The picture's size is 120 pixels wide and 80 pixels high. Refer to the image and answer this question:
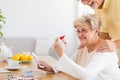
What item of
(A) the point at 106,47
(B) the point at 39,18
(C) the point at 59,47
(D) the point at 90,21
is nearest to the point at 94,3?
(D) the point at 90,21

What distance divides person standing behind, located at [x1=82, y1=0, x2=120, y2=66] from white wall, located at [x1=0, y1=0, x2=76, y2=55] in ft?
7.48

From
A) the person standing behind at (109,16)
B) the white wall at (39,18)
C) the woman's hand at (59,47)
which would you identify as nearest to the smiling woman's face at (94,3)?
the person standing behind at (109,16)

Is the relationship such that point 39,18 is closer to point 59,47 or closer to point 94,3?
point 94,3

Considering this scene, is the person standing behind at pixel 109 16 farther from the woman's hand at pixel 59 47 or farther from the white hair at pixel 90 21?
the woman's hand at pixel 59 47

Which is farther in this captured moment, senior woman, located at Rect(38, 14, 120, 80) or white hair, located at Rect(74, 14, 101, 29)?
white hair, located at Rect(74, 14, 101, 29)

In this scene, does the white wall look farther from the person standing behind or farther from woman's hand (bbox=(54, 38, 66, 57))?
woman's hand (bbox=(54, 38, 66, 57))

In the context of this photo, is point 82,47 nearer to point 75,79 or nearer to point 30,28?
point 75,79

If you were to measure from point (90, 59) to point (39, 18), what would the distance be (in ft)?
9.76

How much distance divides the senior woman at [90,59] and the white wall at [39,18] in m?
2.60

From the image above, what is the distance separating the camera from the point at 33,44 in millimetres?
4789

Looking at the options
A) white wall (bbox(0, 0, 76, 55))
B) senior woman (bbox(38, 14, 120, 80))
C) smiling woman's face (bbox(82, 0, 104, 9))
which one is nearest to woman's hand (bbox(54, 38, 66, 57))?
senior woman (bbox(38, 14, 120, 80))

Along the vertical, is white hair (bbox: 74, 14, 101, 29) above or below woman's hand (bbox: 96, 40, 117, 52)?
above

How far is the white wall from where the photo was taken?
186 inches

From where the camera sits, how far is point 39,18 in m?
4.85
